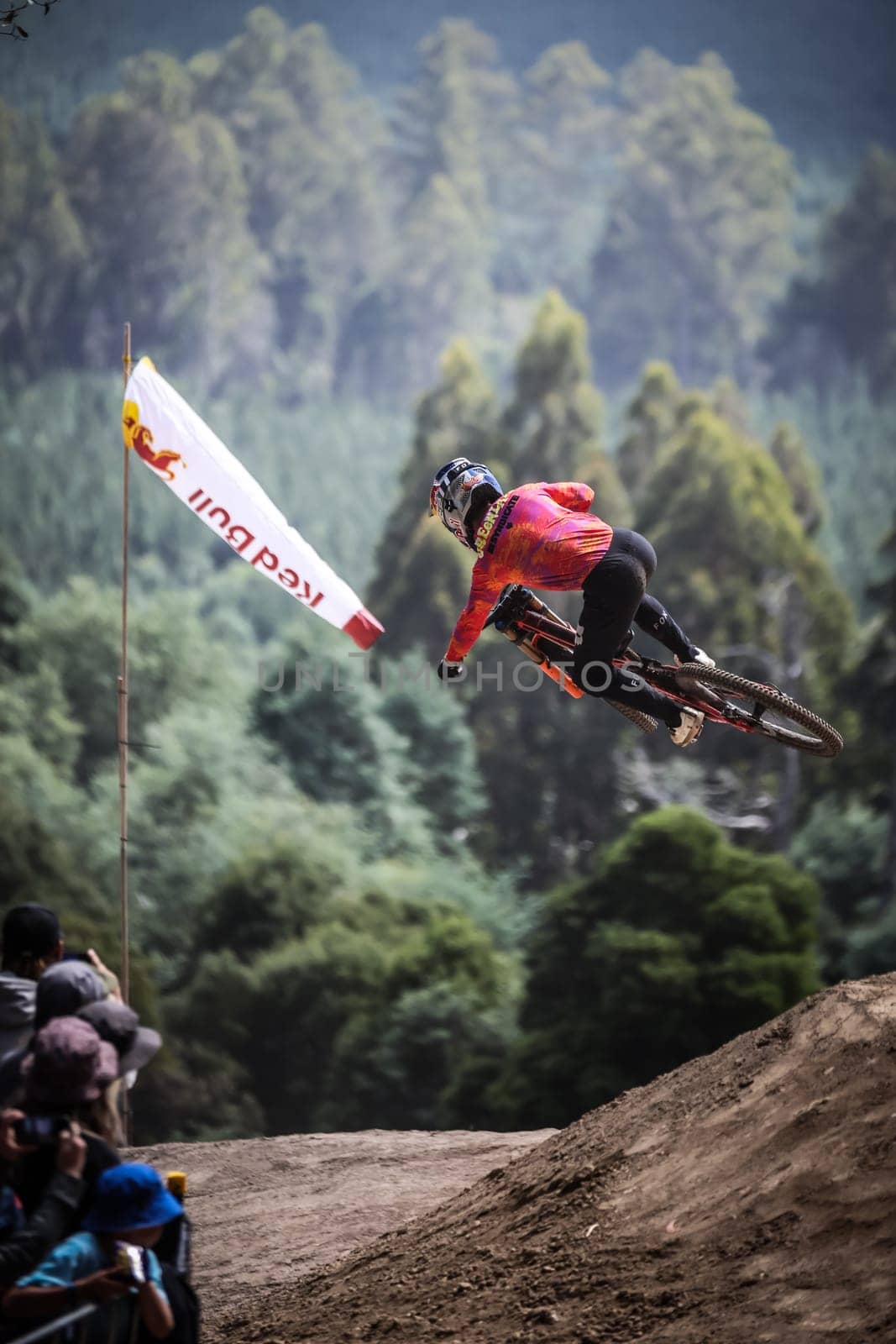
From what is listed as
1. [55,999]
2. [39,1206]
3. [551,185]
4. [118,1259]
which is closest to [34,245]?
[551,185]

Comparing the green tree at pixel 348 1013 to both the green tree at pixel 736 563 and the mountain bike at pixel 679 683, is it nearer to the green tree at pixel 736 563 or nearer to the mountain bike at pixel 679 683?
the green tree at pixel 736 563

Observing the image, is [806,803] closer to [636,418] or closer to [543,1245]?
[636,418]

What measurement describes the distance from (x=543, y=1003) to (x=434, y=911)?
8.42m

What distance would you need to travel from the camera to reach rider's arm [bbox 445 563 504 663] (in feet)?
30.2

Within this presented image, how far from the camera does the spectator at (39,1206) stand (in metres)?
5.21

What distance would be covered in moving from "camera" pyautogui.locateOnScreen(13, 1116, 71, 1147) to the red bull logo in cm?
684

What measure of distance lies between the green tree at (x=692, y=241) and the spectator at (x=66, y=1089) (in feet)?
199

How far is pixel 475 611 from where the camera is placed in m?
9.30

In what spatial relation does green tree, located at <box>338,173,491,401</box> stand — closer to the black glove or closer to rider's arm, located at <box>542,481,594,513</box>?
rider's arm, located at <box>542,481,594,513</box>

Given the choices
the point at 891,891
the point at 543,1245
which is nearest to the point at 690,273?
the point at 891,891

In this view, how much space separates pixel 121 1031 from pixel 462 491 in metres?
4.61

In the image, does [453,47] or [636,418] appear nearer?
[636,418]

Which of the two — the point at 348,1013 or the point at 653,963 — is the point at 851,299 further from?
the point at 653,963

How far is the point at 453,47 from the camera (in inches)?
2470
